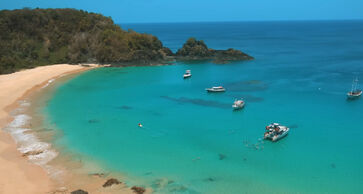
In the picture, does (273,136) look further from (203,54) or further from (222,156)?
(203,54)

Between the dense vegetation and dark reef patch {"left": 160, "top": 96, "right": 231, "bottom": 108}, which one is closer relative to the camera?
dark reef patch {"left": 160, "top": 96, "right": 231, "bottom": 108}

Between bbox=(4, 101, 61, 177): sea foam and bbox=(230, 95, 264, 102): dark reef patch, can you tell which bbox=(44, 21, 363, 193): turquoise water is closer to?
bbox=(230, 95, 264, 102): dark reef patch

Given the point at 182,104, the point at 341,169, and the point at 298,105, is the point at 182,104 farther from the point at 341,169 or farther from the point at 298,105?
the point at 341,169

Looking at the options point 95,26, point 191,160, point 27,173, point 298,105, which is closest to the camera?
point 27,173

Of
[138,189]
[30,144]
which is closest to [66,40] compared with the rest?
[30,144]

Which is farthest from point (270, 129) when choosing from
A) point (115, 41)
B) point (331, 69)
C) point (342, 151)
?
point (115, 41)

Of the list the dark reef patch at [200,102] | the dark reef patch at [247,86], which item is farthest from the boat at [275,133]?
the dark reef patch at [247,86]

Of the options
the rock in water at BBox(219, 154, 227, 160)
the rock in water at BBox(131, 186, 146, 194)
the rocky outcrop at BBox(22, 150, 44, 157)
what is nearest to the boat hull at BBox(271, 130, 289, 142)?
the rock in water at BBox(219, 154, 227, 160)
